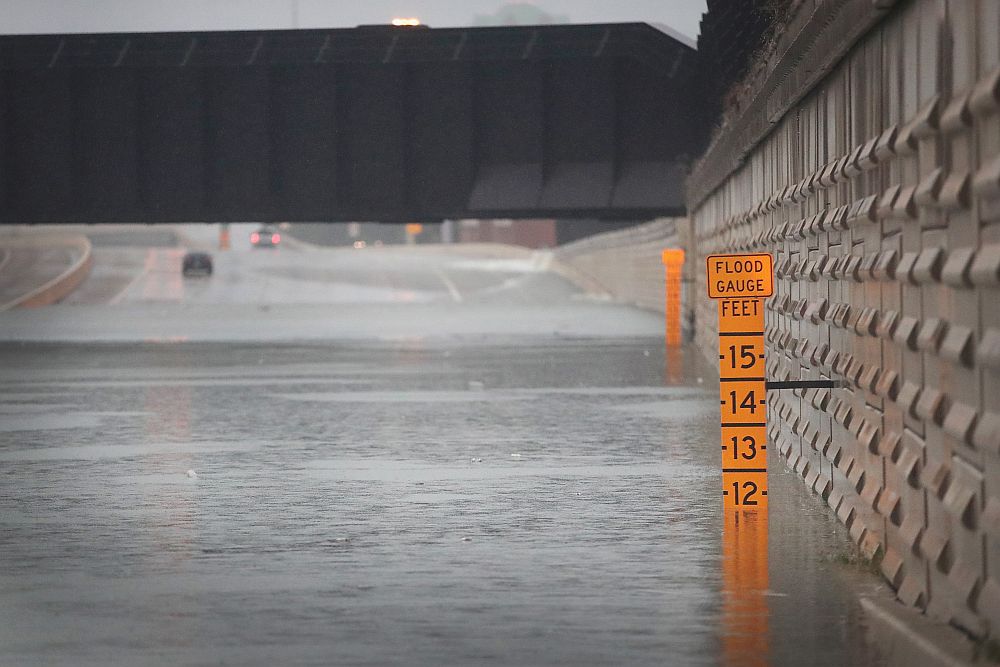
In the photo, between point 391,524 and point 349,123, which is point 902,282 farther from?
point 349,123

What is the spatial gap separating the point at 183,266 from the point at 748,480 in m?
89.4

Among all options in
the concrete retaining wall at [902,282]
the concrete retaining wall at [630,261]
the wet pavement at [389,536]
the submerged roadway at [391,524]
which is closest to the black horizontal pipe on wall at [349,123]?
the concrete retaining wall at [630,261]

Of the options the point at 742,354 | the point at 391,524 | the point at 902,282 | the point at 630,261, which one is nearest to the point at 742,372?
the point at 742,354

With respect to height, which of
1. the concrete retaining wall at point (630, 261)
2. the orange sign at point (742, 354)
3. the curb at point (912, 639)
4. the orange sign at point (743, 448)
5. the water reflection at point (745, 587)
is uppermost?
the concrete retaining wall at point (630, 261)

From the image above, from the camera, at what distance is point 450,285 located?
3625 inches

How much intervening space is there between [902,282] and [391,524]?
15.1 ft

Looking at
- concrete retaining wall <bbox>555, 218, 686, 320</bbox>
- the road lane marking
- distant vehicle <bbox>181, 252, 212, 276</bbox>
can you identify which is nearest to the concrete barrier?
distant vehicle <bbox>181, 252, 212, 276</bbox>

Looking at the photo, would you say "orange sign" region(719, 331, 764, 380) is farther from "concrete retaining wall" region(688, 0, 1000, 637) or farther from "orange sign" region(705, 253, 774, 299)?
"concrete retaining wall" region(688, 0, 1000, 637)

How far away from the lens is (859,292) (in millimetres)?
12320

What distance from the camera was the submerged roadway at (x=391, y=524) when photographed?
362 inches

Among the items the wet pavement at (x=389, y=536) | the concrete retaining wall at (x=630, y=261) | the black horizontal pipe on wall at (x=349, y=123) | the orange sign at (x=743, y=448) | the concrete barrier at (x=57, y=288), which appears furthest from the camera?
the concrete barrier at (x=57, y=288)

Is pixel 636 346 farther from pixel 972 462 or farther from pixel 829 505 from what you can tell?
pixel 972 462

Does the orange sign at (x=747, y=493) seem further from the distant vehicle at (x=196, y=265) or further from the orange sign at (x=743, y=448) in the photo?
the distant vehicle at (x=196, y=265)

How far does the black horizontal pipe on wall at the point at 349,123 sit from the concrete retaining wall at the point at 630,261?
8218 millimetres
